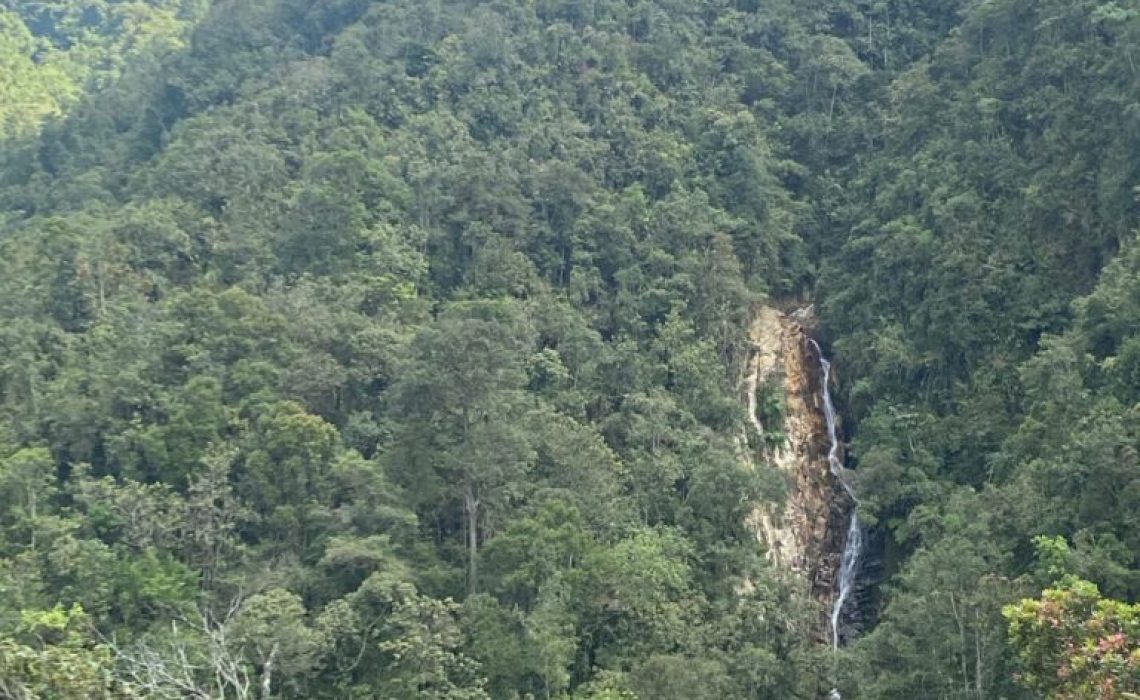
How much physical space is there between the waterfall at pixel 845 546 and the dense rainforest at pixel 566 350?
44cm

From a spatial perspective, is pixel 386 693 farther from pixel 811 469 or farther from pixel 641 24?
pixel 641 24

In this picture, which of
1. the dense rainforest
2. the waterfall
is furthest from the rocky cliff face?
the dense rainforest

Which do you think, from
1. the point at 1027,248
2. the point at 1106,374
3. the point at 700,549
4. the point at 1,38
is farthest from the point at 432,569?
the point at 1,38

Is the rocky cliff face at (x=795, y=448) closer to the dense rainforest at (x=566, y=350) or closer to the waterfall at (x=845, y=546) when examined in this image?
the waterfall at (x=845, y=546)

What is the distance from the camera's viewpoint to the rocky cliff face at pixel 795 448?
23.9 meters

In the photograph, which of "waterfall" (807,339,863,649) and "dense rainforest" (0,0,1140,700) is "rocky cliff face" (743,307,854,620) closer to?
"waterfall" (807,339,863,649)

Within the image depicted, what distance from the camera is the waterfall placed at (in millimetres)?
23250

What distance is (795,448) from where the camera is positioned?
25.7m

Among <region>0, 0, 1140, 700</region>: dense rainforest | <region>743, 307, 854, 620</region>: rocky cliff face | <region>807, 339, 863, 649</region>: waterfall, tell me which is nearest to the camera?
<region>0, 0, 1140, 700</region>: dense rainforest

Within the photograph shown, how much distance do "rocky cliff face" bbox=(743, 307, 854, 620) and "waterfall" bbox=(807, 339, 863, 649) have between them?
132 millimetres

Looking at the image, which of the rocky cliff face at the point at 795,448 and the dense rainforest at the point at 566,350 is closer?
the dense rainforest at the point at 566,350

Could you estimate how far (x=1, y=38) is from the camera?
4806 centimetres

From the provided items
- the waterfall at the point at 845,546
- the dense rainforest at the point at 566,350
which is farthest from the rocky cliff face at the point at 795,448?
the dense rainforest at the point at 566,350

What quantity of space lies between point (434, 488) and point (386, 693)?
3.87 metres
